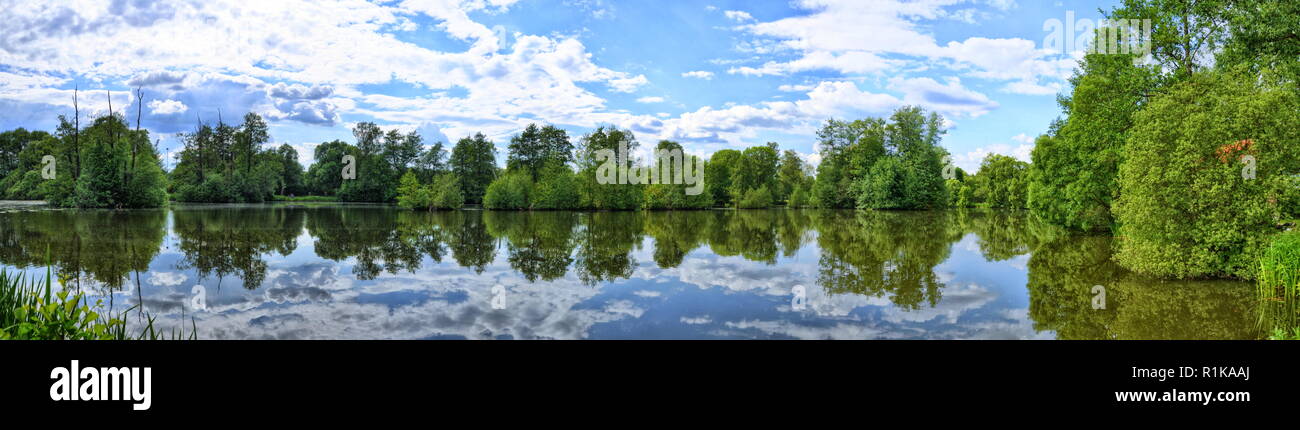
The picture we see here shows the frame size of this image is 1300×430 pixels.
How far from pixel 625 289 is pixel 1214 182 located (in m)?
12.2

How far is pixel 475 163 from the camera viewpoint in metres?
68.4

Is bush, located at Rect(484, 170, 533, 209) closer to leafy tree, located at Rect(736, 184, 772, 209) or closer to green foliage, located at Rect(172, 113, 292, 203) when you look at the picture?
leafy tree, located at Rect(736, 184, 772, 209)

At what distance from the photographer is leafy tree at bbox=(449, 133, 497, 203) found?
220 ft

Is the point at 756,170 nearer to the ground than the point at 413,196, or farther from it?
farther from it

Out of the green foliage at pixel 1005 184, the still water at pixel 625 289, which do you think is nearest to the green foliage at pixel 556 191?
the still water at pixel 625 289

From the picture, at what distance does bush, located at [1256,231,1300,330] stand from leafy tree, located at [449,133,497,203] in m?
62.5

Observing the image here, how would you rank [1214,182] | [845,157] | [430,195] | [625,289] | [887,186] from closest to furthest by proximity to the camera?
[625,289] < [1214,182] < [430,195] < [887,186] < [845,157]

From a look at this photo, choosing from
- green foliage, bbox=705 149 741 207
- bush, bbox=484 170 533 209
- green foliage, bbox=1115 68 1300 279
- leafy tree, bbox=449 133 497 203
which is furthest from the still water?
green foliage, bbox=705 149 741 207

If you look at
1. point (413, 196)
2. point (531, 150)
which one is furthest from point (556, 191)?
point (531, 150)

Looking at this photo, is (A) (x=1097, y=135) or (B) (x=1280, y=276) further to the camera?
(A) (x=1097, y=135)

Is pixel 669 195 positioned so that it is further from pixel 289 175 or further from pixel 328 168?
pixel 289 175
